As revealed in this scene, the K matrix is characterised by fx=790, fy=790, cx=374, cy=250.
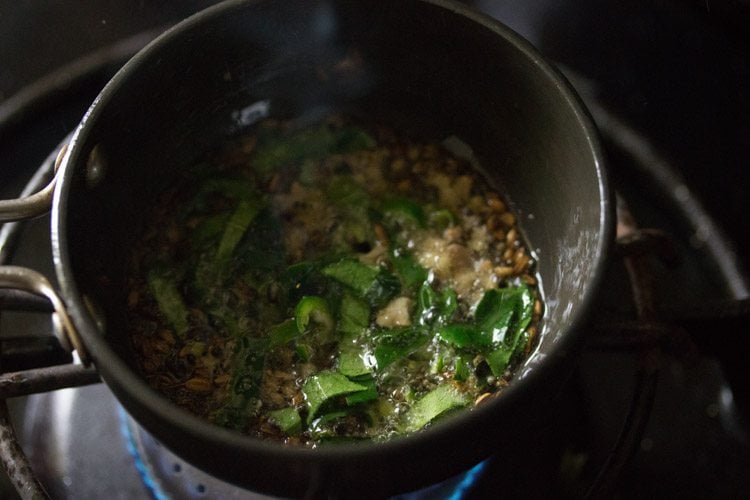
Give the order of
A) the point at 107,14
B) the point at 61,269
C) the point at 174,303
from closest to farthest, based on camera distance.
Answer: the point at 61,269
the point at 174,303
the point at 107,14

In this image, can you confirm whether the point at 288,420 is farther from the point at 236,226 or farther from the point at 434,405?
the point at 236,226

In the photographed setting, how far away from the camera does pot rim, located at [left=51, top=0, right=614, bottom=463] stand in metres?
0.70

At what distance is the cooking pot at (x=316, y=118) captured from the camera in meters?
0.73

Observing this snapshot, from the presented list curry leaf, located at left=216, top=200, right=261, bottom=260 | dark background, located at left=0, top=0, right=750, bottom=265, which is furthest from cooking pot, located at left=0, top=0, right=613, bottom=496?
dark background, located at left=0, top=0, right=750, bottom=265

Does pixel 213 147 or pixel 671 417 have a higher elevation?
pixel 213 147

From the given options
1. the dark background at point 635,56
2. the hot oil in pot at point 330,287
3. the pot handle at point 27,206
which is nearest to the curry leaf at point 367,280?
the hot oil in pot at point 330,287

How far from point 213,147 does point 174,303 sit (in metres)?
0.27

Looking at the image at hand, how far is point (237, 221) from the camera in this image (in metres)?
1.15

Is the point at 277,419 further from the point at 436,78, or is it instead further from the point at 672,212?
the point at 672,212

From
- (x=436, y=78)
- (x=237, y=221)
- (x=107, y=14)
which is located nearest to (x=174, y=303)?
(x=237, y=221)

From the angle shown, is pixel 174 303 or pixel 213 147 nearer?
pixel 174 303

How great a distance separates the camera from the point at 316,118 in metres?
1.26

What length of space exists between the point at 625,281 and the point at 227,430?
2.50 ft

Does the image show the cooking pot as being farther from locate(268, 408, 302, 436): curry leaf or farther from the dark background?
the dark background
